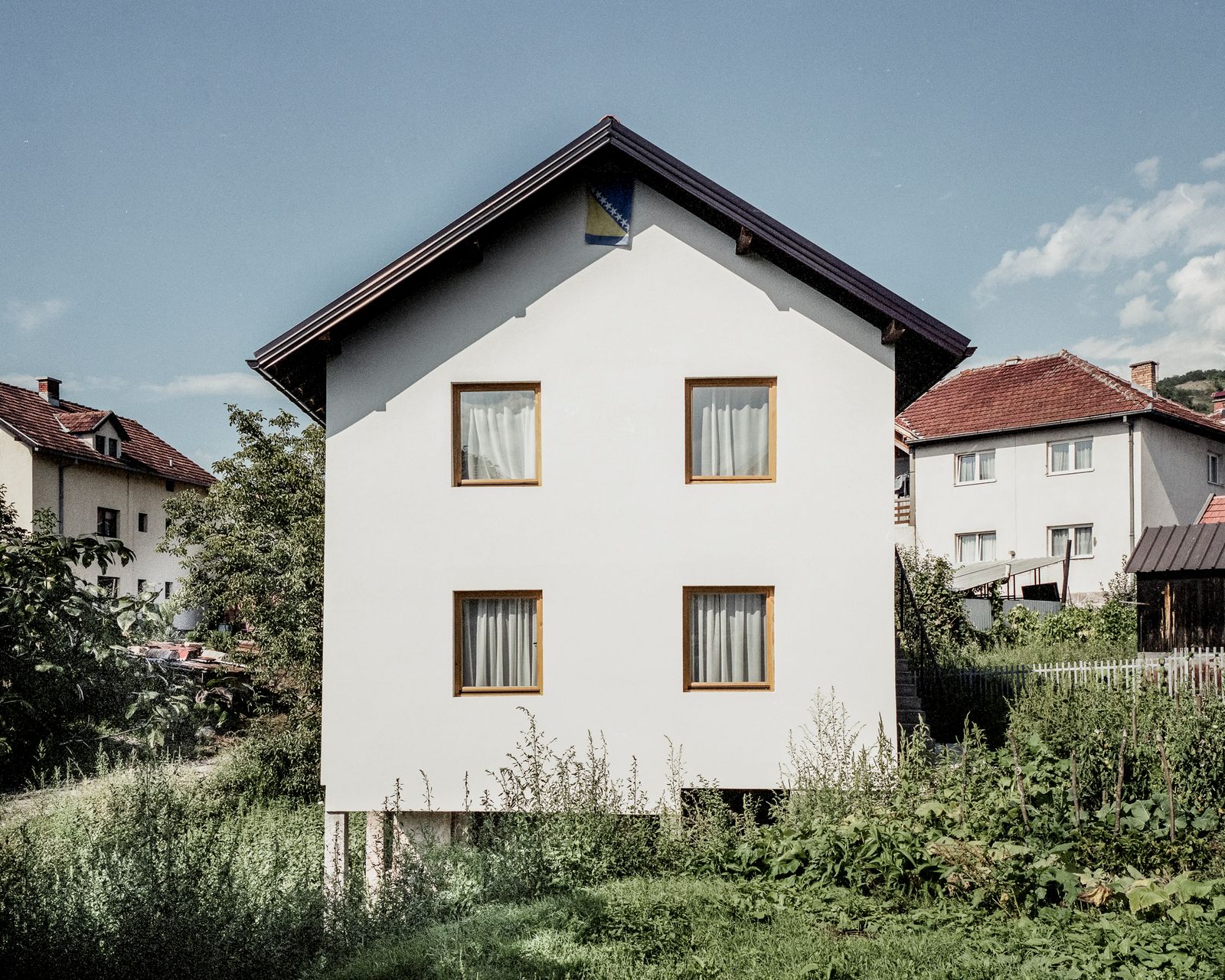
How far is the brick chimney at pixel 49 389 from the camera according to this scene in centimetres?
4006

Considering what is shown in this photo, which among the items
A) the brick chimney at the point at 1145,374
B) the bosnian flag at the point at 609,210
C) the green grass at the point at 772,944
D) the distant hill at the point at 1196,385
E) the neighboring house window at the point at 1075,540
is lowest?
the green grass at the point at 772,944

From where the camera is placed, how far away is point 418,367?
1288 cm

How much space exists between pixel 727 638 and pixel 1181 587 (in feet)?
41.9

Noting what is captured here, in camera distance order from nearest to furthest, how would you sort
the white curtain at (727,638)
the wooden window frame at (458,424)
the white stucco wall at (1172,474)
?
the white curtain at (727,638), the wooden window frame at (458,424), the white stucco wall at (1172,474)

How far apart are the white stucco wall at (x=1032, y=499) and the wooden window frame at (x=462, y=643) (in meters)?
25.4

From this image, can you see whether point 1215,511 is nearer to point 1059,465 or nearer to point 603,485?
point 1059,465

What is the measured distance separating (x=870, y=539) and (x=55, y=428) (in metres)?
34.4

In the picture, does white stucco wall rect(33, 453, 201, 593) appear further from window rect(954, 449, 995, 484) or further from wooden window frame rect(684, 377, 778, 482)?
window rect(954, 449, 995, 484)

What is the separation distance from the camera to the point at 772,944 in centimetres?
764

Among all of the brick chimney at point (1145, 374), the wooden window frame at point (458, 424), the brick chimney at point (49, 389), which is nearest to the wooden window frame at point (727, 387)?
the wooden window frame at point (458, 424)

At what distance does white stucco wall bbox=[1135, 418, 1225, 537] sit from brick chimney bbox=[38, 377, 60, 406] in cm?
3972

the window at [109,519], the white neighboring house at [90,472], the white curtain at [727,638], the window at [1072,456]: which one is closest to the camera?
the white curtain at [727,638]

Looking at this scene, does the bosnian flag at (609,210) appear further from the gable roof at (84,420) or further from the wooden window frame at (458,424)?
the gable roof at (84,420)

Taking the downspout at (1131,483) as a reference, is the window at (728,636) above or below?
below
